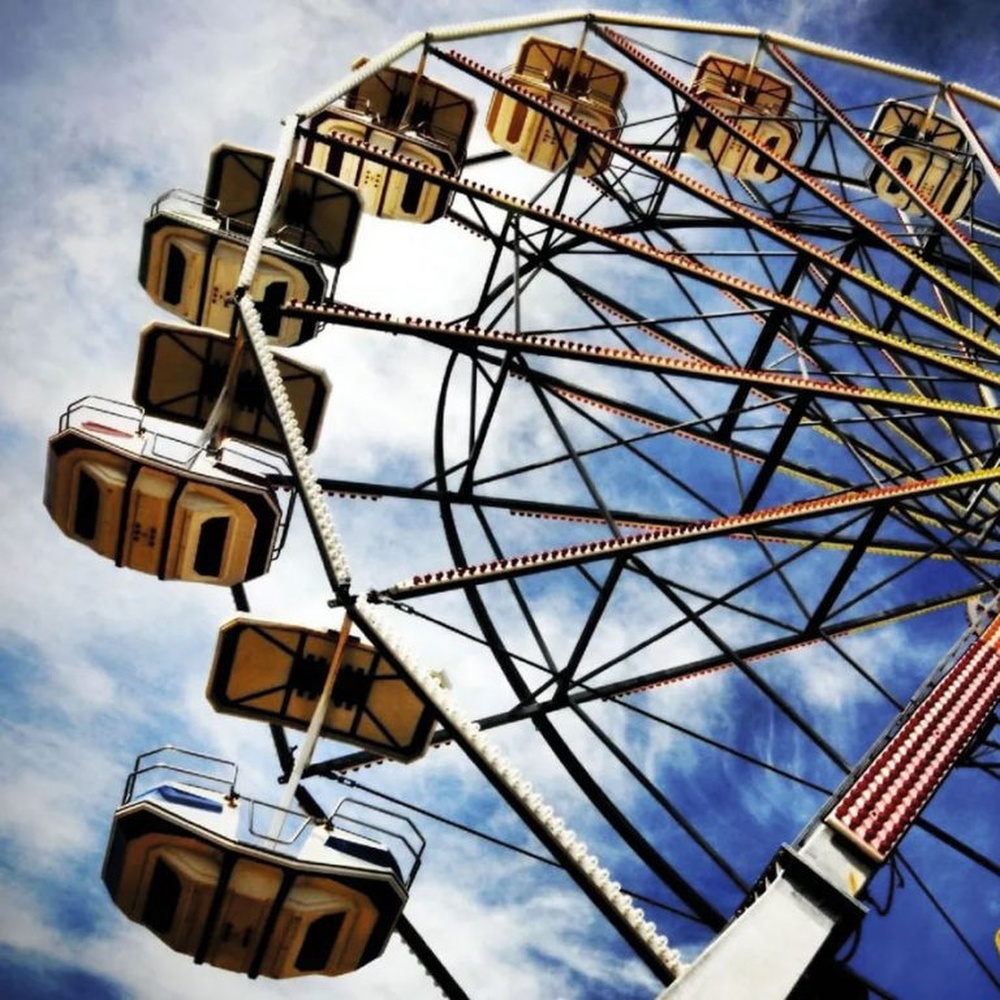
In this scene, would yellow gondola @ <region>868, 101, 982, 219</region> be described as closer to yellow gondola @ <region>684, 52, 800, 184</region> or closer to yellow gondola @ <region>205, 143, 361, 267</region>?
yellow gondola @ <region>684, 52, 800, 184</region>

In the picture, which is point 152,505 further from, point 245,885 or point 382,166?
point 382,166

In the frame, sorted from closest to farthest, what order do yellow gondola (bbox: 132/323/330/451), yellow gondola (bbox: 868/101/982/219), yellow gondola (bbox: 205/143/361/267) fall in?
yellow gondola (bbox: 132/323/330/451)
yellow gondola (bbox: 205/143/361/267)
yellow gondola (bbox: 868/101/982/219)

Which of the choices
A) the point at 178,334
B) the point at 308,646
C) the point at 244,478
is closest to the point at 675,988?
the point at 308,646

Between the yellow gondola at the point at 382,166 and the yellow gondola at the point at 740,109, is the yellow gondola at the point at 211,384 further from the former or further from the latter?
the yellow gondola at the point at 740,109

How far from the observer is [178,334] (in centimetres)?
1135

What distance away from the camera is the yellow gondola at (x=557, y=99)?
1961 cm

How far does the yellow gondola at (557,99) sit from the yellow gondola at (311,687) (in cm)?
1360

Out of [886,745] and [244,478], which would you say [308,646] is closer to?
[244,478]

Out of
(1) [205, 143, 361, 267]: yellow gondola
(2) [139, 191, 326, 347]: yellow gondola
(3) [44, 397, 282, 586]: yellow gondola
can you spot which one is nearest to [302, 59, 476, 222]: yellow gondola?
(1) [205, 143, 361, 267]: yellow gondola

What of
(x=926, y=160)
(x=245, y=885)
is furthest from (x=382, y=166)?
(x=926, y=160)

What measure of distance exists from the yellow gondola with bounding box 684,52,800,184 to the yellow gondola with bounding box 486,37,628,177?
6.76 ft

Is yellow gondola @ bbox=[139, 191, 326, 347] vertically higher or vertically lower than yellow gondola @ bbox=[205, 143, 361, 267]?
lower

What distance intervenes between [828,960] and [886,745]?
6.27 ft

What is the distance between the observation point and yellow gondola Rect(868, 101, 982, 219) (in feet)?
69.7
